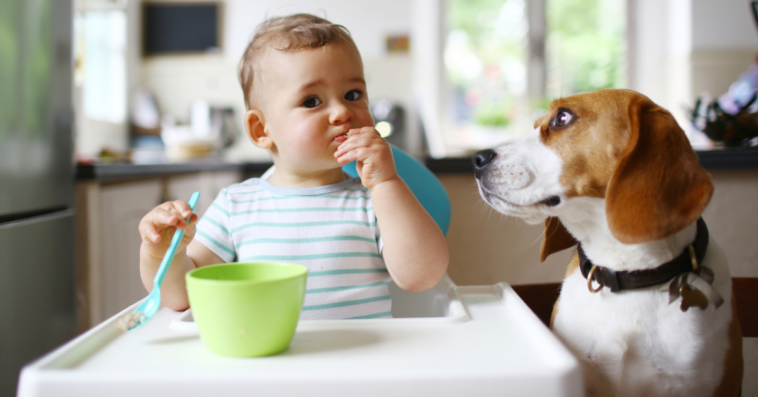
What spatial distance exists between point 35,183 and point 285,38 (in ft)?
2.32

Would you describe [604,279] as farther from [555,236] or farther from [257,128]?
[257,128]

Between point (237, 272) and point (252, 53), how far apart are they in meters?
0.50

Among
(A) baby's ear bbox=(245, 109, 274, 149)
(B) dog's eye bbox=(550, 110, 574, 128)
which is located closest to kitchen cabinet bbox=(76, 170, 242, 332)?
(A) baby's ear bbox=(245, 109, 274, 149)

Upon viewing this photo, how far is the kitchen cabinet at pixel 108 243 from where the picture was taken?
1.34 meters

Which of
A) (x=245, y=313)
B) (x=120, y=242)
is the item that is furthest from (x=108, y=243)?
(x=245, y=313)

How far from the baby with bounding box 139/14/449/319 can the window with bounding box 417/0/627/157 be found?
309 cm

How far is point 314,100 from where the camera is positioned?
0.86 m

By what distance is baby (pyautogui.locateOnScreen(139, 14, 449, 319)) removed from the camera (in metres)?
0.83

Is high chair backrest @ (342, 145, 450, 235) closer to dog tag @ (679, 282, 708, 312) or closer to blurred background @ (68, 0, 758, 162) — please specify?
dog tag @ (679, 282, 708, 312)

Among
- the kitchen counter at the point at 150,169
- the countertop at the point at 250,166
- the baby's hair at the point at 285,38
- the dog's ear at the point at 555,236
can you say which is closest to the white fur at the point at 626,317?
the dog's ear at the point at 555,236

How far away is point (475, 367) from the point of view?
427mm

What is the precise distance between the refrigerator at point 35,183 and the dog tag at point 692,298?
121 cm

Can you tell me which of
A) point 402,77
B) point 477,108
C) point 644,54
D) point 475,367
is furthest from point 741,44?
point 475,367

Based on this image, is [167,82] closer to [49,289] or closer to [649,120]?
[49,289]
